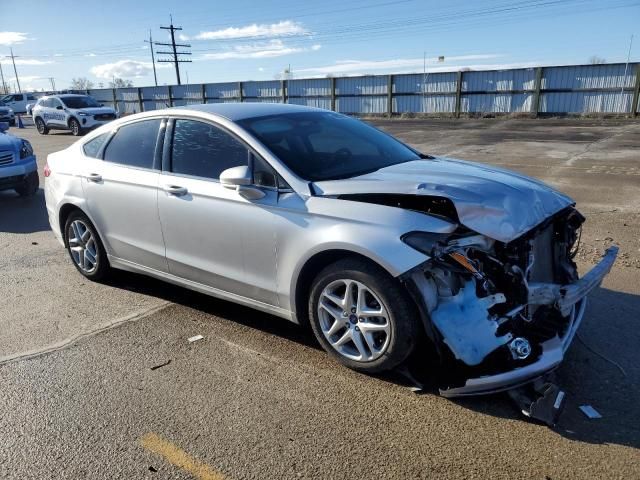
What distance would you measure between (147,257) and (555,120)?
2508 cm

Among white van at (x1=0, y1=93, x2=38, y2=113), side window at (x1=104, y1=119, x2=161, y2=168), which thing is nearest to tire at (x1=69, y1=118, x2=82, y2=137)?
side window at (x1=104, y1=119, x2=161, y2=168)

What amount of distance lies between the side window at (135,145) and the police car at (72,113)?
2029cm

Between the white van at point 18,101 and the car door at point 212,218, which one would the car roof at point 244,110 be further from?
the white van at point 18,101

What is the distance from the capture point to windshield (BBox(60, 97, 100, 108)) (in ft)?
79.5

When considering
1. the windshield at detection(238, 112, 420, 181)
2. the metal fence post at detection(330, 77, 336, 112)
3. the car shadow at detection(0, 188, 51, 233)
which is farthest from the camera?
the metal fence post at detection(330, 77, 336, 112)

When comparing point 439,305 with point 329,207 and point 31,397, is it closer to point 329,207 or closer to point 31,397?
point 329,207

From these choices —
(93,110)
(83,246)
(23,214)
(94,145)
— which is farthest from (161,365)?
(93,110)

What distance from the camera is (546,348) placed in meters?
3.00

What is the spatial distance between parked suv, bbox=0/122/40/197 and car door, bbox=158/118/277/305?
20.3ft

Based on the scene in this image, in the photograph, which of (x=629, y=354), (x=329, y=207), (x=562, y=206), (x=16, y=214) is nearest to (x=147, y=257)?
(x=329, y=207)

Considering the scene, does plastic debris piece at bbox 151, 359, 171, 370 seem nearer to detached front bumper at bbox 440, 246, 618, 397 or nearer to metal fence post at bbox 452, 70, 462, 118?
detached front bumper at bbox 440, 246, 618, 397

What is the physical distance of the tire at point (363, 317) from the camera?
124 inches

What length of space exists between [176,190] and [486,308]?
246cm

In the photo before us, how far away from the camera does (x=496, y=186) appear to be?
3.43m
